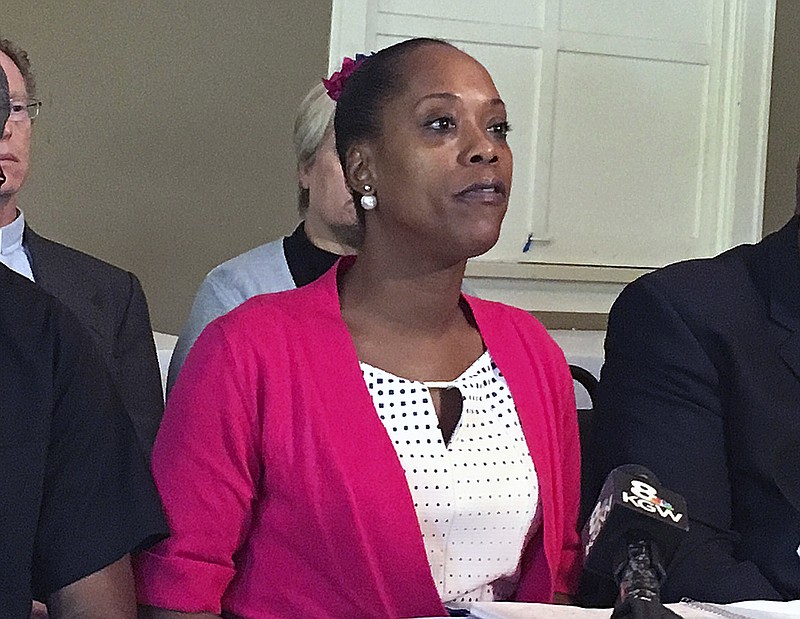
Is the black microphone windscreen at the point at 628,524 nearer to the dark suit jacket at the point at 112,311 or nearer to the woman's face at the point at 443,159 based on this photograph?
the woman's face at the point at 443,159

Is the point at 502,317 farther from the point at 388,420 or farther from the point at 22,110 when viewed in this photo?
the point at 22,110

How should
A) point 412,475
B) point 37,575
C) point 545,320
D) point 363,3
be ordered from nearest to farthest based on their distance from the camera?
1. point 37,575
2. point 412,475
3. point 363,3
4. point 545,320

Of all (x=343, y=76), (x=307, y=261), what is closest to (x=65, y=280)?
(x=307, y=261)

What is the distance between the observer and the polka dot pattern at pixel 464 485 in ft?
4.69

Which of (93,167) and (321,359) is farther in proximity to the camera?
(93,167)

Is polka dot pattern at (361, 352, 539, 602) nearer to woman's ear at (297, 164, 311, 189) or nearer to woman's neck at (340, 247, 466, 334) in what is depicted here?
woman's neck at (340, 247, 466, 334)

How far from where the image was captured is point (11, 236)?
230cm

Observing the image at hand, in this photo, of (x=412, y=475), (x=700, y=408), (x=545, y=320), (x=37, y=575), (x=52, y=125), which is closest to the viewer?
(x=37, y=575)

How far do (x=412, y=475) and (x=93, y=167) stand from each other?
1999 mm

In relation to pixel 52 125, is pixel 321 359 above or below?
below

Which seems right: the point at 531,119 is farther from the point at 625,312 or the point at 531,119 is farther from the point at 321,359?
the point at 321,359

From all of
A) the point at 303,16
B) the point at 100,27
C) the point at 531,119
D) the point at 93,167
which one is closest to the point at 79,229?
the point at 93,167

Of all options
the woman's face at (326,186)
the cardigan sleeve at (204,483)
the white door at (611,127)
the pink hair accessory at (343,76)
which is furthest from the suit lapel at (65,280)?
the white door at (611,127)

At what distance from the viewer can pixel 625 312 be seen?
1730mm
